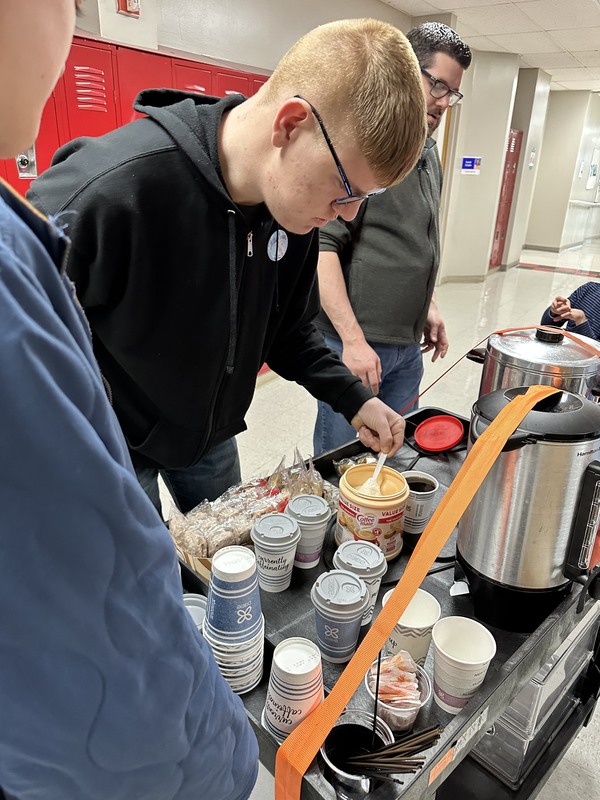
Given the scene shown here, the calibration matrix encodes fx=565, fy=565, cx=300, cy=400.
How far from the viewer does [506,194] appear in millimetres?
8422

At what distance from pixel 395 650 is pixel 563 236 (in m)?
12.1

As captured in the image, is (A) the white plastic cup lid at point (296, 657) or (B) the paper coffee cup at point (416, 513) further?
(B) the paper coffee cup at point (416, 513)

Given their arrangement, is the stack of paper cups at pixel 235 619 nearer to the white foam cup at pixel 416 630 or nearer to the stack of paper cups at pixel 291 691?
the stack of paper cups at pixel 291 691

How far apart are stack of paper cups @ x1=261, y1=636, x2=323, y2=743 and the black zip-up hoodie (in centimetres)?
61

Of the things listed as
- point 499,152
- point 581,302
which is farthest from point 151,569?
point 499,152

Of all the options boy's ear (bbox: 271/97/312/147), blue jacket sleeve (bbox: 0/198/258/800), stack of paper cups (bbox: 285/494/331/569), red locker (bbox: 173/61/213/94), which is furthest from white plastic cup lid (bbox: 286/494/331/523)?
red locker (bbox: 173/61/213/94)

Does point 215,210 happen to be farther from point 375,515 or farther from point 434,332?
point 434,332

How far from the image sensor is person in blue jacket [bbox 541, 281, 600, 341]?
256cm

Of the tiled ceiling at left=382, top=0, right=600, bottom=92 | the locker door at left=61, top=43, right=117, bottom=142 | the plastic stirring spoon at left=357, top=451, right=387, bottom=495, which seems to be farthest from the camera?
the tiled ceiling at left=382, top=0, right=600, bottom=92

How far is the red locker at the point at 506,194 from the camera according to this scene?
8023 mm

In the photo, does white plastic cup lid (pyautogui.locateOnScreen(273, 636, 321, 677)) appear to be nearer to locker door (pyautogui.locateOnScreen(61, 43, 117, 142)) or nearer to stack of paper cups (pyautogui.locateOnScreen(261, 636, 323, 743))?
stack of paper cups (pyautogui.locateOnScreen(261, 636, 323, 743))

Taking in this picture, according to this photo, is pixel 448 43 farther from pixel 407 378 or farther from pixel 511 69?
pixel 511 69

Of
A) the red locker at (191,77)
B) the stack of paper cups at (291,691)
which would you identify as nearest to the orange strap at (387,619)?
the stack of paper cups at (291,691)

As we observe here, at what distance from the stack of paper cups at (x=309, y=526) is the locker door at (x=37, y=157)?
7.29ft
